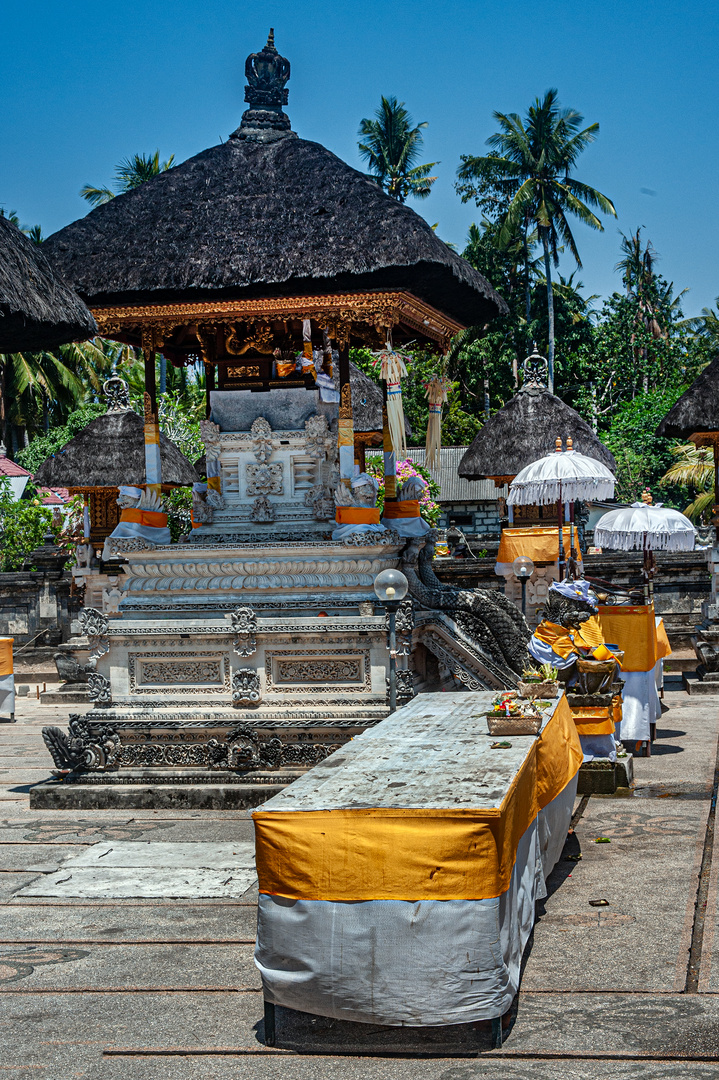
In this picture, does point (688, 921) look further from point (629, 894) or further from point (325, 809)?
point (325, 809)

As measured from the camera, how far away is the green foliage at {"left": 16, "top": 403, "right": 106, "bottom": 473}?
41.5 meters

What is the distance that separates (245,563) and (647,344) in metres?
37.8

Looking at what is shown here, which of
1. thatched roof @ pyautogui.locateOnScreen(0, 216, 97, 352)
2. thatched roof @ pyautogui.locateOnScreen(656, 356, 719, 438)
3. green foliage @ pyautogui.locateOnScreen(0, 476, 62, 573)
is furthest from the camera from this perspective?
green foliage @ pyautogui.locateOnScreen(0, 476, 62, 573)

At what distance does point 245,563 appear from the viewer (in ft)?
41.7

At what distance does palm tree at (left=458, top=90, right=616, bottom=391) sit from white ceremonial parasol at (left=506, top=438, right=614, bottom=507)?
30.2 meters

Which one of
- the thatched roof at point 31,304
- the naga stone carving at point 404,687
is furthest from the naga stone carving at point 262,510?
the thatched roof at point 31,304

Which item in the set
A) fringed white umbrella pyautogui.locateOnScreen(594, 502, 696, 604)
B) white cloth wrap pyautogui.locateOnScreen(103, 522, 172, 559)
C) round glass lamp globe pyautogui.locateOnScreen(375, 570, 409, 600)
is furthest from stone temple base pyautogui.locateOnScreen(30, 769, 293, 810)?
fringed white umbrella pyautogui.locateOnScreen(594, 502, 696, 604)

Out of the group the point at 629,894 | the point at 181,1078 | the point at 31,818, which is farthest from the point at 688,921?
the point at 31,818

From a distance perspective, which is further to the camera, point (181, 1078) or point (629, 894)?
point (629, 894)

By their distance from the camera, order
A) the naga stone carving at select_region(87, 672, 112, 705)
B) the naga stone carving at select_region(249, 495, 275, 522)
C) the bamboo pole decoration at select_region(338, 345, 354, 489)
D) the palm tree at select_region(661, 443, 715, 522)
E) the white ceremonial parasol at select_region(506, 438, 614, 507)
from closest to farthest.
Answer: the naga stone carving at select_region(87, 672, 112, 705) < the bamboo pole decoration at select_region(338, 345, 354, 489) < the naga stone carving at select_region(249, 495, 275, 522) < the white ceremonial parasol at select_region(506, 438, 614, 507) < the palm tree at select_region(661, 443, 715, 522)

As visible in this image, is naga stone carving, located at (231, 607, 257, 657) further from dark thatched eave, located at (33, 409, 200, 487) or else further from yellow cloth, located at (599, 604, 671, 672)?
dark thatched eave, located at (33, 409, 200, 487)

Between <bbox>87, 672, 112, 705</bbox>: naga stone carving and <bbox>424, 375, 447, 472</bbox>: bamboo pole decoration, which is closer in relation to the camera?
<bbox>87, 672, 112, 705</bbox>: naga stone carving

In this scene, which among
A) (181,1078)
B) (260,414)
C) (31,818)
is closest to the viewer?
(181,1078)

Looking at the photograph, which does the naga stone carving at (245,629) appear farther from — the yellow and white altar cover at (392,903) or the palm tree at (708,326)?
the palm tree at (708,326)
